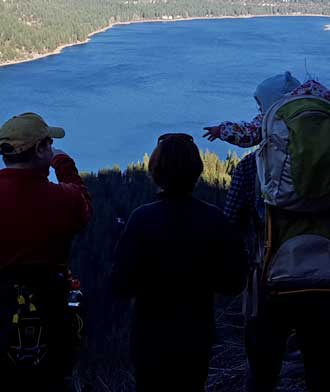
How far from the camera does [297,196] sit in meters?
1.37

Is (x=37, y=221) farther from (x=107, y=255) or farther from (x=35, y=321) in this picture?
(x=107, y=255)

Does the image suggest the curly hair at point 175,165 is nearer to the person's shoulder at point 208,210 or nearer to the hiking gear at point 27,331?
the person's shoulder at point 208,210

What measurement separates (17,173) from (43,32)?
15129 millimetres

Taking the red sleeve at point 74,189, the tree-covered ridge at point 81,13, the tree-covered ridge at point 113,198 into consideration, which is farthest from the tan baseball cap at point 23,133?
the tree-covered ridge at point 81,13

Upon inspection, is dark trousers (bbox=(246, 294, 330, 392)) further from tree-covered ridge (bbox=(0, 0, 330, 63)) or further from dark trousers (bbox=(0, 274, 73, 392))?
tree-covered ridge (bbox=(0, 0, 330, 63))

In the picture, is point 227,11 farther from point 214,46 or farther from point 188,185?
point 188,185

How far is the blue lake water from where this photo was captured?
31.2ft

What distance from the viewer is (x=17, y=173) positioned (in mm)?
1385

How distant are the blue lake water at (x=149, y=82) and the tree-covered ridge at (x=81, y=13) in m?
0.42

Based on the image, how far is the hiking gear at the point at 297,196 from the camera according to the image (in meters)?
1.37

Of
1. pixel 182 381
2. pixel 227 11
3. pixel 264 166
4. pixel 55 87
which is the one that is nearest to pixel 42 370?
pixel 182 381

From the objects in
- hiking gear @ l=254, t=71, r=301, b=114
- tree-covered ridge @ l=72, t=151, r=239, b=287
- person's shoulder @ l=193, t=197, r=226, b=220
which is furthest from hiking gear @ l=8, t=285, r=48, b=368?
tree-covered ridge @ l=72, t=151, r=239, b=287

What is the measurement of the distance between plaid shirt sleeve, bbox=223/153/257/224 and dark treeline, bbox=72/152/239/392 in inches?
8.6

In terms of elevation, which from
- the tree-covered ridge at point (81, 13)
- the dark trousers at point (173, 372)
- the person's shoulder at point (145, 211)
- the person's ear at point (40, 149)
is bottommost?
the dark trousers at point (173, 372)
